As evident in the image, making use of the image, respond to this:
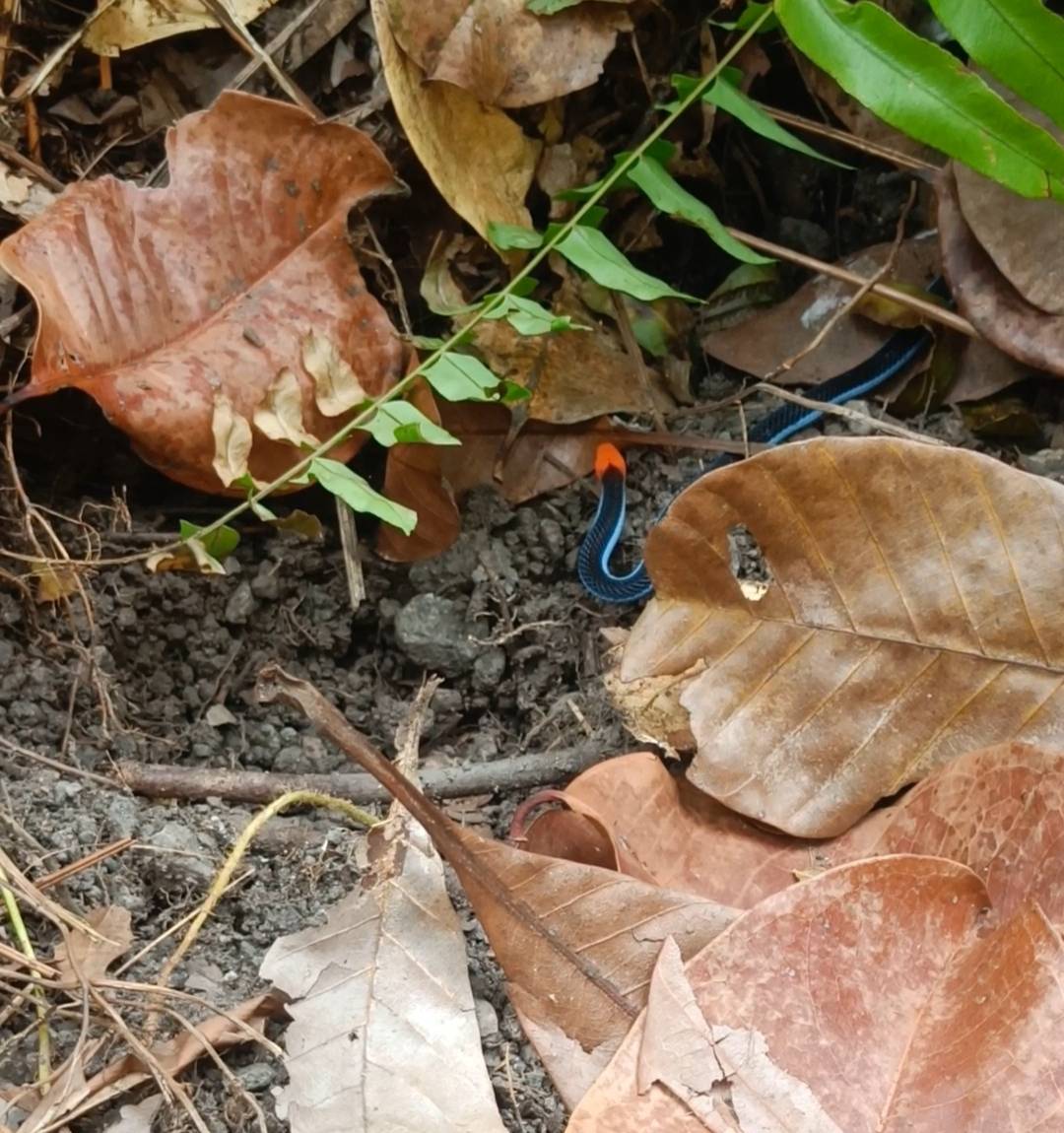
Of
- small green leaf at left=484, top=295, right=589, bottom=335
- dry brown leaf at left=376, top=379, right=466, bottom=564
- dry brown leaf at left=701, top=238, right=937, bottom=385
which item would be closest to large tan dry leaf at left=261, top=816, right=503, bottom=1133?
dry brown leaf at left=376, top=379, right=466, bottom=564

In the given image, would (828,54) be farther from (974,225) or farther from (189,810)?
(189,810)

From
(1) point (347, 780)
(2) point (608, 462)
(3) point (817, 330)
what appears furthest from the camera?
(3) point (817, 330)

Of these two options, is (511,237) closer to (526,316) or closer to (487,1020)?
(526,316)

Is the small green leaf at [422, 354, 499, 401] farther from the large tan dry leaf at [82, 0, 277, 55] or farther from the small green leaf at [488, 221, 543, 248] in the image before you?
the large tan dry leaf at [82, 0, 277, 55]

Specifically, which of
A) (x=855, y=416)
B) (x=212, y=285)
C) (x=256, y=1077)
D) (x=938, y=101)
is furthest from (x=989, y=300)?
(x=256, y=1077)

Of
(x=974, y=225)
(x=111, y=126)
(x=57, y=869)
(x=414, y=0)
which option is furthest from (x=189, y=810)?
(x=974, y=225)

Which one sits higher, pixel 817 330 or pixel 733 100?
pixel 733 100
